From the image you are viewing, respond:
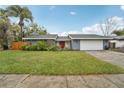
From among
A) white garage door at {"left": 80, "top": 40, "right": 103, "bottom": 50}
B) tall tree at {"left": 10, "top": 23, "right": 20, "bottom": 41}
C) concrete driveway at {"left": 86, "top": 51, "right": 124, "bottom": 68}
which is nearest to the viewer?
concrete driveway at {"left": 86, "top": 51, "right": 124, "bottom": 68}

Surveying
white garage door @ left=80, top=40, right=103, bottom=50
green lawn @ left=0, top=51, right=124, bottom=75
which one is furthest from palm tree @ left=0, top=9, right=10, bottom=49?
green lawn @ left=0, top=51, right=124, bottom=75

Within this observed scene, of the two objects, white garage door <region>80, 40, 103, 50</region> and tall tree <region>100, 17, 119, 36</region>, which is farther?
tall tree <region>100, 17, 119, 36</region>

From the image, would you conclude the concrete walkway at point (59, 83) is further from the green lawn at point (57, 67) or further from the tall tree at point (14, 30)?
the tall tree at point (14, 30)

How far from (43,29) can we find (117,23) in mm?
A: 17475

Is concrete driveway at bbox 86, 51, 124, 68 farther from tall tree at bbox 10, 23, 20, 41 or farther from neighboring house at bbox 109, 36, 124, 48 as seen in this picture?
neighboring house at bbox 109, 36, 124, 48

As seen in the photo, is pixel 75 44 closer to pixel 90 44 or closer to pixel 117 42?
pixel 90 44

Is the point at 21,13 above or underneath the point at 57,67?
above

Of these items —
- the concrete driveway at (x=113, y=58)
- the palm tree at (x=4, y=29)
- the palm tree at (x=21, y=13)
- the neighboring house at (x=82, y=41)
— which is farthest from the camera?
the palm tree at (x=21, y=13)

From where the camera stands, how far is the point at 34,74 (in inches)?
246

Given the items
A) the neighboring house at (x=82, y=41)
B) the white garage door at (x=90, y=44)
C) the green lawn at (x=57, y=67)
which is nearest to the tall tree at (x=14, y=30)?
the neighboring house at (x=82, y=41)

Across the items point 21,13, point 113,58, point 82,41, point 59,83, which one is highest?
point 21,13

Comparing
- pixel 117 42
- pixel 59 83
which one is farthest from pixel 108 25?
pixel 59 83

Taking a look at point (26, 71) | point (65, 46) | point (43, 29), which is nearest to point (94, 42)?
point (65, 46)

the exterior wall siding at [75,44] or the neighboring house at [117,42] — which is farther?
the neighboring house at [117,42]
